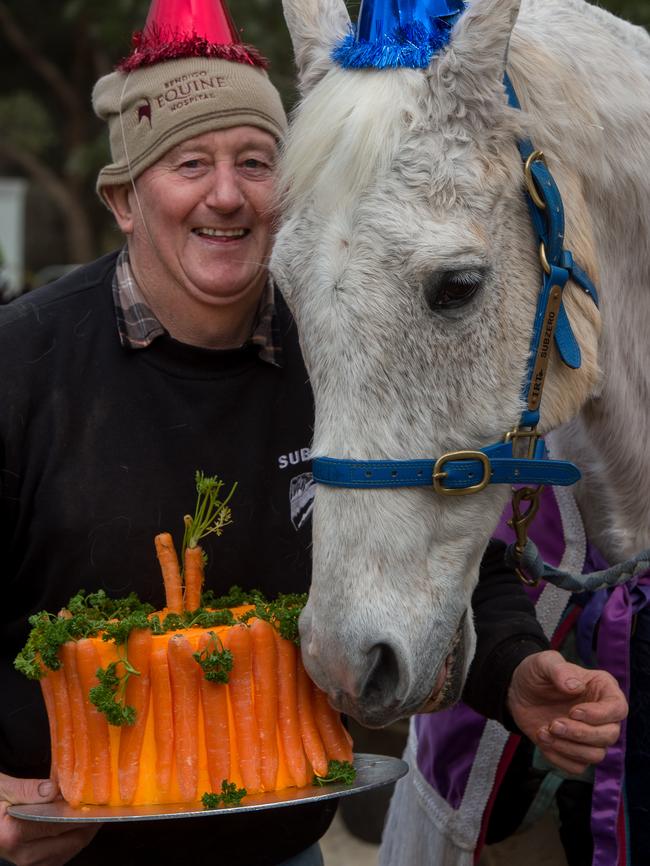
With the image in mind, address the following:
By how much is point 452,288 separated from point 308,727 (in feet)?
3.07

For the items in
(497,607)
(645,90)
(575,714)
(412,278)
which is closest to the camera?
(412,278)

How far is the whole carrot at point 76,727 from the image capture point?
215 centimetres

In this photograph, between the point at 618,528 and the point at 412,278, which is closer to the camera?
the point at 412,278

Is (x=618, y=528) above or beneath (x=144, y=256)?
beneath

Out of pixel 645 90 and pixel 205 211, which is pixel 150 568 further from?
pixel 645 90

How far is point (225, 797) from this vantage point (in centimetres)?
213

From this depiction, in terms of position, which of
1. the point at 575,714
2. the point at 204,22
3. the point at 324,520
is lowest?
the point at 575,714

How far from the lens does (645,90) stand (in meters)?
2.43

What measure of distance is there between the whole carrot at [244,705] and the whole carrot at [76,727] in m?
0.29

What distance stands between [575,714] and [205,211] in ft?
4.46

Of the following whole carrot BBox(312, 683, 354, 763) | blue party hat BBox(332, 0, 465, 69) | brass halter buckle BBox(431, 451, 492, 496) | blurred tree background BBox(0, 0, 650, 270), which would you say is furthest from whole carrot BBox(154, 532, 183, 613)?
blurred tree background BBox(0, 0, 650, 270)

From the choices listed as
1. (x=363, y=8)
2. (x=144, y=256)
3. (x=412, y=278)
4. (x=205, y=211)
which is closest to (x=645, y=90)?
(x=363, y=8)

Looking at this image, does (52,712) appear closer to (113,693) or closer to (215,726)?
(113,693)

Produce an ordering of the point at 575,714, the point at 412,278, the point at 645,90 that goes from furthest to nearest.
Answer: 1. the point at 645,90
2. the point at 575,714
3. the point at 412,278
